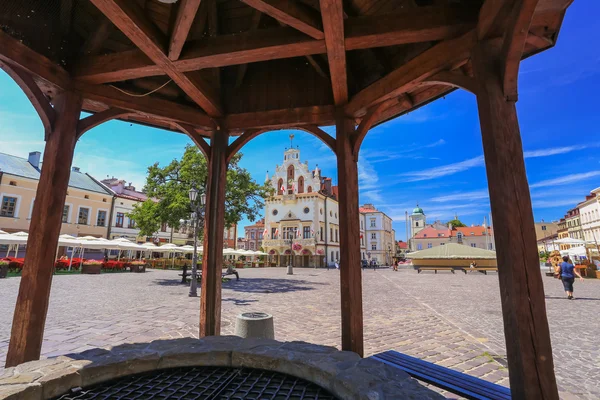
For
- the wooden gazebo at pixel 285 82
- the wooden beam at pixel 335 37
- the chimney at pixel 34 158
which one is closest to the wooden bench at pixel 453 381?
the wooden gazebo at pixel 285 82

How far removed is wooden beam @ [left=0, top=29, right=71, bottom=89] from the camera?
2.64m

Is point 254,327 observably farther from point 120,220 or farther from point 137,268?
point 120,220

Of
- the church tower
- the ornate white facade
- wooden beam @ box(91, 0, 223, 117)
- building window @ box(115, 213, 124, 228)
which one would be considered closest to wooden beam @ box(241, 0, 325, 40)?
wooden beam @ box(91, 0, 223, 117)

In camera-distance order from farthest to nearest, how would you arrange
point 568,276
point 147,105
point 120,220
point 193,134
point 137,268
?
point 120,220
point 137,268
point 568,276
point 193,134
point 147,105

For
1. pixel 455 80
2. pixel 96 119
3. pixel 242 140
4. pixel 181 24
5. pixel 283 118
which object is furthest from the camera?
pixel 242 140

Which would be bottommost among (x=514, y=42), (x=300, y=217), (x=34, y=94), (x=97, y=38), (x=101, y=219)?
(x=514, y=42)

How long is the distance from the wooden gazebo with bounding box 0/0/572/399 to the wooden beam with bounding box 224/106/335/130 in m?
0.02

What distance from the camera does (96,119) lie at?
11.5 ft

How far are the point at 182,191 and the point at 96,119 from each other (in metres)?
13.4

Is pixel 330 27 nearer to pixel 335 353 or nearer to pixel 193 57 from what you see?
pixel 193 57

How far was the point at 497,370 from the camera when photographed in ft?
12.9

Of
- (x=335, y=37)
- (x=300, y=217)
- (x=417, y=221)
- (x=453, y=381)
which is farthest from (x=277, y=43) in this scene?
(x=417, y=221)

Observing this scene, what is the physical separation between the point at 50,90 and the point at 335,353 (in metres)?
4.07

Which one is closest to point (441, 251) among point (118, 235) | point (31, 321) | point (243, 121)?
point (243, 121)
